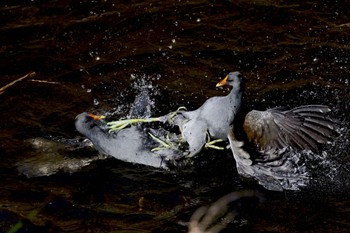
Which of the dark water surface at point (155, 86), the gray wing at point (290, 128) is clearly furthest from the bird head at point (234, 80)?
the dark water surface at point (155, 86)

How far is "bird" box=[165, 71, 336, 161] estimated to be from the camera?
4.13 meters

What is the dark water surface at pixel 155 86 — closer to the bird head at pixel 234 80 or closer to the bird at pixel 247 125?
the bird at pixel 247 125

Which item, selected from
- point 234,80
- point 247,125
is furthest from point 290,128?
point 234,80

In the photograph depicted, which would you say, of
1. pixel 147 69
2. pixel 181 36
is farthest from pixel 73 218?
pixel 181 36

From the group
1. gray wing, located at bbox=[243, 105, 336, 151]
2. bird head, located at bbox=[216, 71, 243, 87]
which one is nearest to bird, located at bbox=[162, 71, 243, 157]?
bird head, located at bbox=[216, 71, 243, 87]

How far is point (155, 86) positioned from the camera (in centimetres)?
535

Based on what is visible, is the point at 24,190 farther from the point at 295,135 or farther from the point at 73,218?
the point at 295,135

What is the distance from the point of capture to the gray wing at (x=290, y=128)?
4.05m

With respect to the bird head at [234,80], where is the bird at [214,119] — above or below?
below

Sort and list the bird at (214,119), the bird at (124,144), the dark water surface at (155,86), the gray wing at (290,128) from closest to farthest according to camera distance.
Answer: the dark water surface at (155,86) < the gray wing at (290,128) < the bird at (214,119) < the bird at (124,144)

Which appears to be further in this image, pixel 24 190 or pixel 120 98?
pixel 120 98

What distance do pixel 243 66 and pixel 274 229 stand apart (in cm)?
228

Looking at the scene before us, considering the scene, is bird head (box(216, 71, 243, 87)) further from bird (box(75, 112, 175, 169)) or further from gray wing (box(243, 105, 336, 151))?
bird (box(75, 112, 175, 169))

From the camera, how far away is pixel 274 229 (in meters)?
3.64
